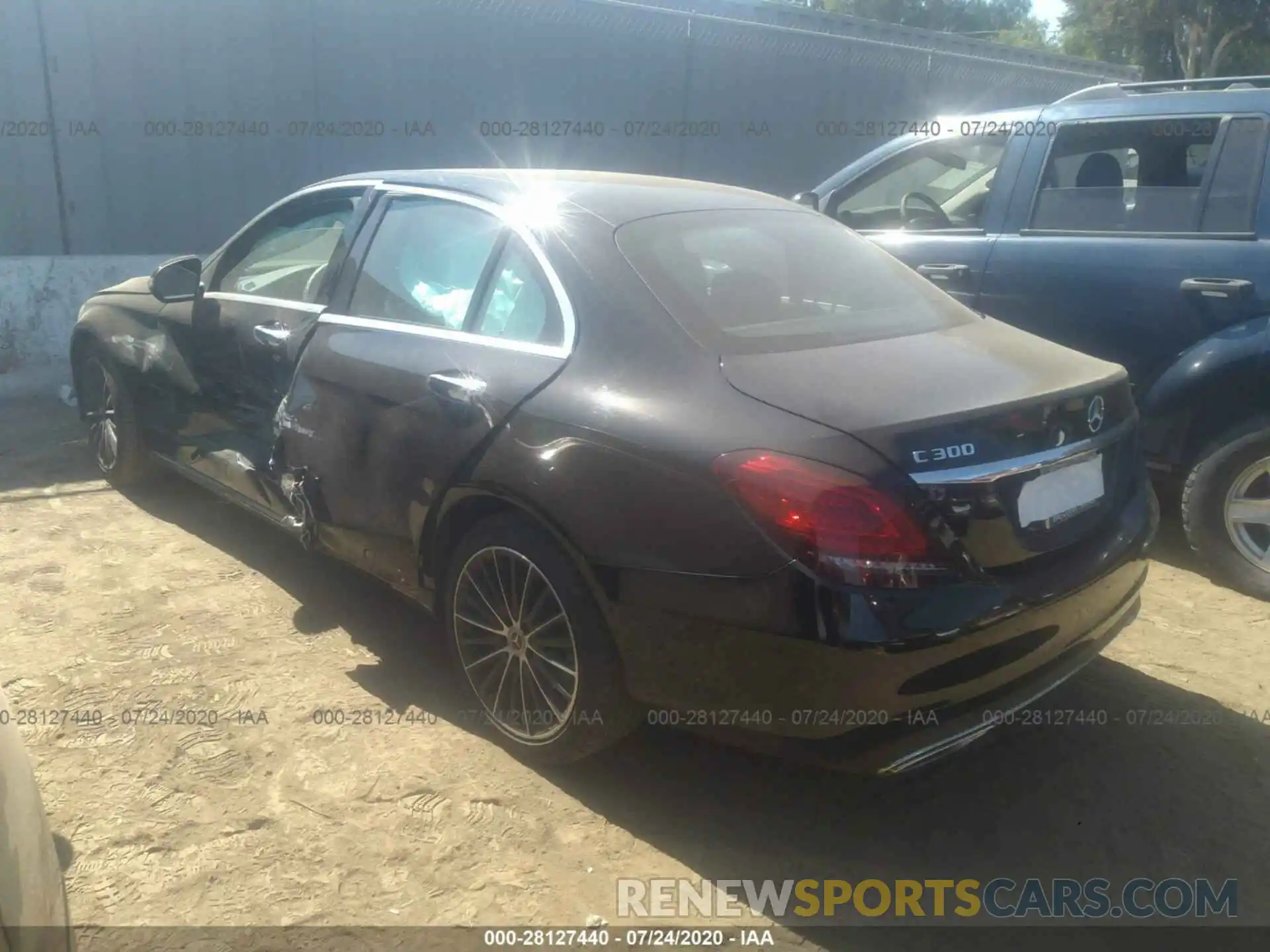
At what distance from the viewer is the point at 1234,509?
13.7 ft

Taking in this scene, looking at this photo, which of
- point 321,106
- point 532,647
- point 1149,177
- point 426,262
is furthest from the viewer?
point 321,106

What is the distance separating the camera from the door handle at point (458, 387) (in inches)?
115

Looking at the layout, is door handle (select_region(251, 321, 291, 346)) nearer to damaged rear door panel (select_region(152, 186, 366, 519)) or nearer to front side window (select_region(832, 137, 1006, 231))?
damaged rear door panel (select_region(152, 186, 366, 519))

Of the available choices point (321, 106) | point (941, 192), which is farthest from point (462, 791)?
point (321, 106)

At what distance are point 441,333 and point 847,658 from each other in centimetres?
162

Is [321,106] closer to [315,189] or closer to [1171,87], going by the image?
[315,189]

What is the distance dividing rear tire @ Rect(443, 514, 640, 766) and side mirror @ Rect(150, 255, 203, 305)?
2.09 meters

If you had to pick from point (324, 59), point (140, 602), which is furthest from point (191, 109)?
point (140, 602)

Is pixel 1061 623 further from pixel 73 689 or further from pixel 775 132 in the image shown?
pixel 775 132

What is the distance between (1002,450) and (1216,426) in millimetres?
2267

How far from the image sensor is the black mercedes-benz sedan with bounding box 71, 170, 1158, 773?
2.30 m

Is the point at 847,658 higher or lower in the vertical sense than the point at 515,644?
higher

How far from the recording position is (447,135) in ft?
32.0

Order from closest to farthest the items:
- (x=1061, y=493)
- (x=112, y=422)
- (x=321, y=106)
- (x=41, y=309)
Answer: (x=1061, y=493)
(x=112, y=422)
(x=41, y=309)
(x=321, y=106)
